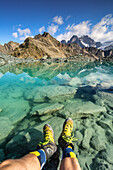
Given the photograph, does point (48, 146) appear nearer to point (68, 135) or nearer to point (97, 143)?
point (68, 135)

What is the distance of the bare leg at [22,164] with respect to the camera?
1.33 m

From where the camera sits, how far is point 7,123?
11.8 ft

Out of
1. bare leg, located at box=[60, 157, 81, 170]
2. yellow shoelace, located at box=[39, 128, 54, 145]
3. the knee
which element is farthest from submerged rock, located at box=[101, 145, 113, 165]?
the knee

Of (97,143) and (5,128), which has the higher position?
(5,128)

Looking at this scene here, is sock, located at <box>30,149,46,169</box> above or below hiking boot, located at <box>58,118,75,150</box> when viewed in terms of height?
above

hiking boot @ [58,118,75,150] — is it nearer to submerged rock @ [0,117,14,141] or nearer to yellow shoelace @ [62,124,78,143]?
yellow shoelace @ [62,124,78,143]

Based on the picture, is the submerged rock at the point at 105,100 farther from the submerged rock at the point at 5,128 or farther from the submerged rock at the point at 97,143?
the submerged rock at the point at 5,128

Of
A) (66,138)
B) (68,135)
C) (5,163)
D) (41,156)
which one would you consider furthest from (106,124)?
(5,163)

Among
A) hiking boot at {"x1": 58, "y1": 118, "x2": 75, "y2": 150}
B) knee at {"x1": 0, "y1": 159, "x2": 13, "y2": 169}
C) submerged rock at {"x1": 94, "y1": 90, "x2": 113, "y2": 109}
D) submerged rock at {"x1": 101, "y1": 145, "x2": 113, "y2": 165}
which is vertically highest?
knee at {"x1": 0, "y1": 159, "x2": 13, "y2": 169}

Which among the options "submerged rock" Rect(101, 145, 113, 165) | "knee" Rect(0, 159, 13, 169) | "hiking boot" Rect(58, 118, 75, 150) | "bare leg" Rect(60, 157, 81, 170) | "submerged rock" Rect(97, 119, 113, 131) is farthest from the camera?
"submerged rock" Rect(97, 119, 113, 131)

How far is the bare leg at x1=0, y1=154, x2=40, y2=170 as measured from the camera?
4.35 feet

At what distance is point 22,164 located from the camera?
59.6 inches

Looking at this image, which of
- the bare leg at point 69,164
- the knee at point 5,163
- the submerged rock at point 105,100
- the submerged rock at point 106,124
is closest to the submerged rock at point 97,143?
the submerged rock at point 106,124

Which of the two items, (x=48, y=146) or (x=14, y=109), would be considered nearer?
(x=48, y=146)
